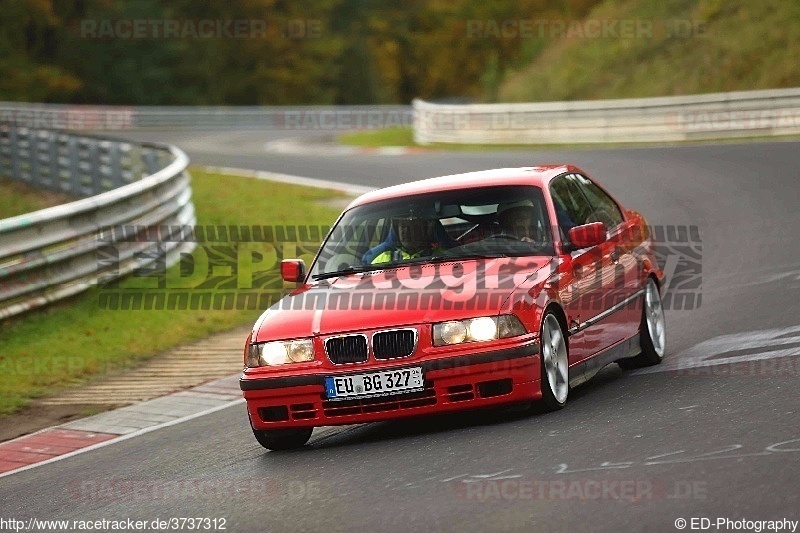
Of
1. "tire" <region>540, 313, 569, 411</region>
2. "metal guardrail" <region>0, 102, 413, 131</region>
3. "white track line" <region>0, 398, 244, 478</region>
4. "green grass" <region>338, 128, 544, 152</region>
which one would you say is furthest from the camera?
"metal guardrail" <region>0, 102, 413, 131</region>

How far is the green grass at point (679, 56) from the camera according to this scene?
37219mm

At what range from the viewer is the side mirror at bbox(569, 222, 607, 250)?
8.77 metres

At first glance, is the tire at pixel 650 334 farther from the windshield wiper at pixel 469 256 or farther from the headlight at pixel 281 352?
the headlight at pixel 281 352

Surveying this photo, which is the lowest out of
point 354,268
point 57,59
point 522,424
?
point 57,59

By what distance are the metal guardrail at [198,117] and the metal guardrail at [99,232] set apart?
32.5m

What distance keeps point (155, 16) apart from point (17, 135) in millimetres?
53343

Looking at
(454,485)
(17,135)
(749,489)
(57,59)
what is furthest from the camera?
(57,59)

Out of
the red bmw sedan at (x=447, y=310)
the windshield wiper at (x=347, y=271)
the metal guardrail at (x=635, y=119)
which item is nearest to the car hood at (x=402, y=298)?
the red bmw sedan at (x=447, y=310)

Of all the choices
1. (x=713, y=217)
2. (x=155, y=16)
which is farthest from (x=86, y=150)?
(x=155, y=16)

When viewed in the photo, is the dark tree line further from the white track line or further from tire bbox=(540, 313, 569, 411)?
tire bbox=(540, 313, 569, 411)

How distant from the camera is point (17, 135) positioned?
27.4 metres

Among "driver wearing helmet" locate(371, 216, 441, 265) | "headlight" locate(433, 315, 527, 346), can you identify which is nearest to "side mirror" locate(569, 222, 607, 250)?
"driver wearing helmet" locate(371, 216, 441, 265)

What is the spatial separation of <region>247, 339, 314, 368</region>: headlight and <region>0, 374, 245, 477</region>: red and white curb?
5.70ft

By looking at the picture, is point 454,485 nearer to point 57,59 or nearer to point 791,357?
point 791,357
